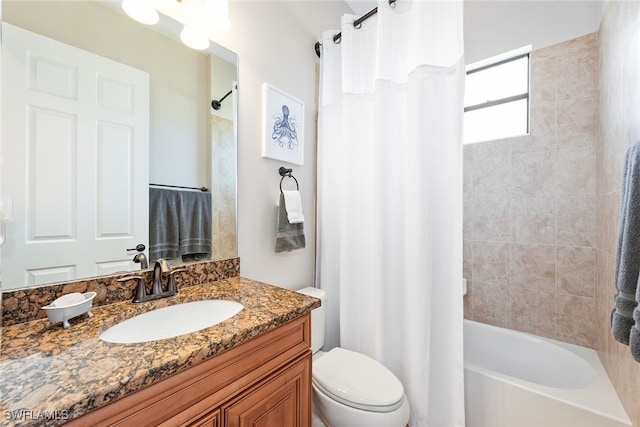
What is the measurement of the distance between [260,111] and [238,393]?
4.19ft

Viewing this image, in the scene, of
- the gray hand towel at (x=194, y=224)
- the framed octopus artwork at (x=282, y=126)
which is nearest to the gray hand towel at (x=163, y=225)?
the gray hand towel at (x=194, y=224)

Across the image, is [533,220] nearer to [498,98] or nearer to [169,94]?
[498,98]

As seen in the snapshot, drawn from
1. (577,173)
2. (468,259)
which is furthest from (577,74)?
(468,259)

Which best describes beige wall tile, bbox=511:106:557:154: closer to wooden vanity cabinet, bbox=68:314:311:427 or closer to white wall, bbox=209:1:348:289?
white wall, bbox=209:1:348:289

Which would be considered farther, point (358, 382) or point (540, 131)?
point (540, 131)

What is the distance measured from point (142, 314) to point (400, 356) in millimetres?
1232

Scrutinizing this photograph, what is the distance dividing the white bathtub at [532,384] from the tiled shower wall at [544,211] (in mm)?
122

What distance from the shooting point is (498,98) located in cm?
211

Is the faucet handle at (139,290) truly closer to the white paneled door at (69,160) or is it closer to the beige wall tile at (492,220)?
the white paneled door at (69,160)

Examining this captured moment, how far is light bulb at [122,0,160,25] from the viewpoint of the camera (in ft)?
3.15

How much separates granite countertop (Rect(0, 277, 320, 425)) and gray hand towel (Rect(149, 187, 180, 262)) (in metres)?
0.25

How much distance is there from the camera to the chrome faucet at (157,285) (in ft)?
3.04

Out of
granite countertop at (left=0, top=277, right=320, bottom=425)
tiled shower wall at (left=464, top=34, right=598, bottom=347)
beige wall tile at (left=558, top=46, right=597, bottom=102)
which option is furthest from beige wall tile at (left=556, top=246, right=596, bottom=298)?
granite countertop at (left=0, top=277, right=320, bottom=425)

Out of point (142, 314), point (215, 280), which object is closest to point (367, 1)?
point (215, 280)
